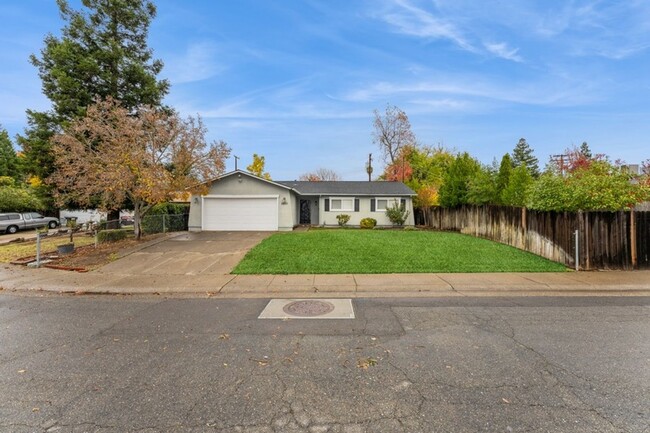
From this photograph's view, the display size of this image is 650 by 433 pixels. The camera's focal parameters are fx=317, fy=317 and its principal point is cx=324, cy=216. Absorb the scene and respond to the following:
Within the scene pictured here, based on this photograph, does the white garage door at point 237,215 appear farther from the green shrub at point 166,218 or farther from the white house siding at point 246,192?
the green shrub at point 166,218

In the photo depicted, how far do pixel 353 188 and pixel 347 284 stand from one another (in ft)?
58.1

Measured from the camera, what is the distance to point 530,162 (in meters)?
61.9

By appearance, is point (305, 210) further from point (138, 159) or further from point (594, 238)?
point (594, 238)

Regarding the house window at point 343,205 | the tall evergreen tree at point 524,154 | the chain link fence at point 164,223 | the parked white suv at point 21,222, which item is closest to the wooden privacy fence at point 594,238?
the house window at point 343,205

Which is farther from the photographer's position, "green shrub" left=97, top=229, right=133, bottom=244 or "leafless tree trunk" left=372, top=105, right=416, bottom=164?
"leafless tree trunk" left=372, top=105, right=416, bottom=164

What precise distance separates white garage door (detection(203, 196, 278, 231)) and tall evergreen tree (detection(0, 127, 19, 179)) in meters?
38.3

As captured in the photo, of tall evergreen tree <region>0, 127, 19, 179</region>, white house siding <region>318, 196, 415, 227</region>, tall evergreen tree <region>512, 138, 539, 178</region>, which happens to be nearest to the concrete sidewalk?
white house siding <region>318, 196, 415, 227</region>

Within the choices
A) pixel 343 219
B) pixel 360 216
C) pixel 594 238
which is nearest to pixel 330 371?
pixel 594 238

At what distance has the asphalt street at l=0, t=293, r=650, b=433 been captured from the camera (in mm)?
2721

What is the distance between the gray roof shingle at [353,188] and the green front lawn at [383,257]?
10164mm

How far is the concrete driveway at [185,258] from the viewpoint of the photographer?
376 inches

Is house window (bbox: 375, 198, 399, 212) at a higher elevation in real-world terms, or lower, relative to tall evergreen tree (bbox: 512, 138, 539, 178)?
lower

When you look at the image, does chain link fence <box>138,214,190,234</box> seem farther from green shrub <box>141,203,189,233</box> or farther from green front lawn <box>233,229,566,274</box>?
green front lawn <box>233,229,566,274</box>

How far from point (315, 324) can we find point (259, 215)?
→ 50.2ft
